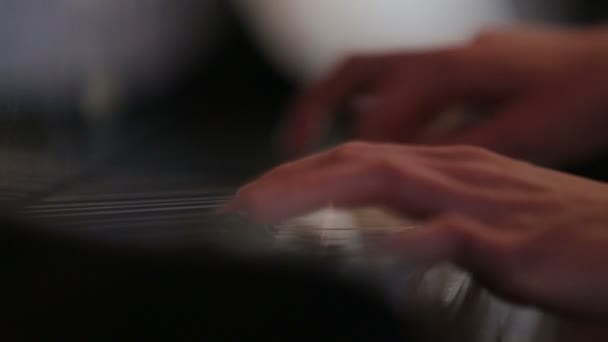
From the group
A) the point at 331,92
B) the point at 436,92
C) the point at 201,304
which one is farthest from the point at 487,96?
the point at 201,304

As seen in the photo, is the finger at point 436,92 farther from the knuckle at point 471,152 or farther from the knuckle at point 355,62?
the knuckle at point 471,152

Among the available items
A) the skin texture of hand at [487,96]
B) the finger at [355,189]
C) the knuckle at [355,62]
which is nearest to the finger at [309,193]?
the finger at [355,189]

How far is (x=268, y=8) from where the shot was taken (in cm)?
84

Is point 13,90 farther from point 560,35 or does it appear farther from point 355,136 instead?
point 560,35

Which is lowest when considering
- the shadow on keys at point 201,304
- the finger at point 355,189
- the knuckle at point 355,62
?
the shadow on keys at point 201,304

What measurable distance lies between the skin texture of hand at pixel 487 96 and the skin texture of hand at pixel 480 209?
0.62 ft

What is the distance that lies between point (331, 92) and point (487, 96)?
0.15m

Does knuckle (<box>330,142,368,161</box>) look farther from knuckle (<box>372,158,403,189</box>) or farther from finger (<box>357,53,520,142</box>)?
finger (<box>357,53,520,142</box>)

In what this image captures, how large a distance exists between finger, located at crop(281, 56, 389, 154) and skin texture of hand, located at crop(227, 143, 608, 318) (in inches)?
12.0

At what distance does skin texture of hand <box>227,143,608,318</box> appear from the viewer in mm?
277

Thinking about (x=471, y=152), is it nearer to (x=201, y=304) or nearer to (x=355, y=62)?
(x=201, y=304)

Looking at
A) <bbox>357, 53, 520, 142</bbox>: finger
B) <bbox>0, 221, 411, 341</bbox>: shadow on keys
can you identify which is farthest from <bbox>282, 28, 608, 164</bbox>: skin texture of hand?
<bbox>0, 221, 411, 341</bbox>: shadow on keys

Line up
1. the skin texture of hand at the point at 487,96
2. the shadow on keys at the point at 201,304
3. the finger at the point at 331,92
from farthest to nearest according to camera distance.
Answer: the finger at the point at 331,92
the skin texture of hand at the point at 487,96
the shadow on keys at the point at 201,304

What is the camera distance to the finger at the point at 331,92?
0.64 metres
